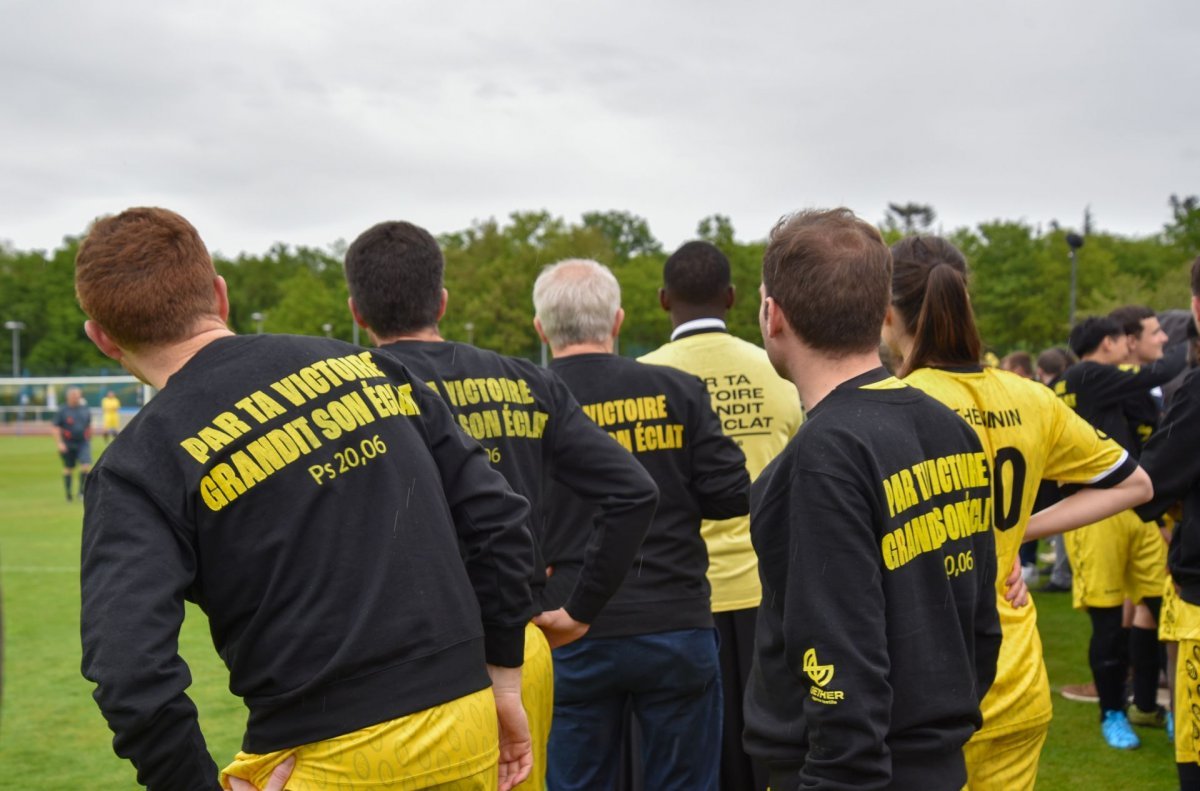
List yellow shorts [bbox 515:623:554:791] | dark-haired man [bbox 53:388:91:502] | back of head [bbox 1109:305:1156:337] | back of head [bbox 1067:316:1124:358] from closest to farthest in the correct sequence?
1. yellow shorts [bbox 515:623:554:791]
2. back of head [bbox 1067:316:1124:358]
3. back of head [bbox 1109:305:1156:337]
4. dark-haired man [bbox 53:388:91:502]

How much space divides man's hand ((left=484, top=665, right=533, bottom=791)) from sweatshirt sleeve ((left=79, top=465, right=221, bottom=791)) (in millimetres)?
717

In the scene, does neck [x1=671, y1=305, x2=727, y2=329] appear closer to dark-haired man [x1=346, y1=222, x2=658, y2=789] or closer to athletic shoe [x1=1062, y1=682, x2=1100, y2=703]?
dark-haired man [x1=346, y1=222, x2=658, y2=789]


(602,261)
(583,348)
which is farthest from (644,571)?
(602,261)

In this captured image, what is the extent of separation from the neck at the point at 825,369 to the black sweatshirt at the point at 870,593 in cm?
3

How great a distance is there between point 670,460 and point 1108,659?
11.5ft

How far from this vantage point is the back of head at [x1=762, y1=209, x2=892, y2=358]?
7.50 ft

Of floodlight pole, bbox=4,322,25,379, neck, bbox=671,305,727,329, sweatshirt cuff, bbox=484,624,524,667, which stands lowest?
floodlight pole, bbox=4,322,25,379

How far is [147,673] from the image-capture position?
2.05m

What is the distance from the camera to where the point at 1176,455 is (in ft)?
12.1

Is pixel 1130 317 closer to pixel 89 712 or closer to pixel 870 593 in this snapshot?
pixel 870 593

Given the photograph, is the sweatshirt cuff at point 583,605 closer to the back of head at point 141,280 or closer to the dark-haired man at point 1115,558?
the back of head at point 141,280

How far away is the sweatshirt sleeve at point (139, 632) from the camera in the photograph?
2.05m

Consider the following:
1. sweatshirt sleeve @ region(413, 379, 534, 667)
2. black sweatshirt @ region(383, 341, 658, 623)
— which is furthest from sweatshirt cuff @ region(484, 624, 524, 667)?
black sweatshirt @ region(383, 341, 658, 623)

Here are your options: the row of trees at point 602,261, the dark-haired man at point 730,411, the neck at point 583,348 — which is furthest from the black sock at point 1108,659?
the row of trees at point 602,261
